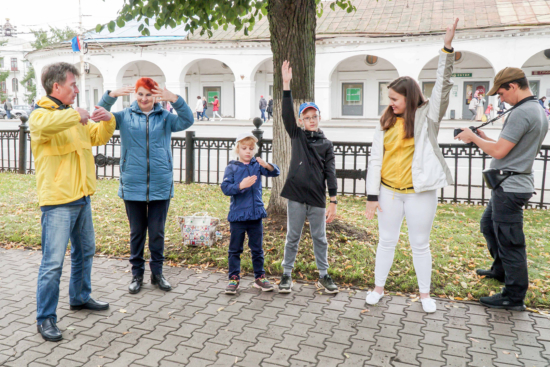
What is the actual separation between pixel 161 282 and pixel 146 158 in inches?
47.7

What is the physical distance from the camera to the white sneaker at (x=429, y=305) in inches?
162

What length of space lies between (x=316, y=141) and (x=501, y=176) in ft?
5.43

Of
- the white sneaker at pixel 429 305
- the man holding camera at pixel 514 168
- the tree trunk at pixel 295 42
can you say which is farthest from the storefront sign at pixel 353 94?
the white sneaker at pixel 429 305

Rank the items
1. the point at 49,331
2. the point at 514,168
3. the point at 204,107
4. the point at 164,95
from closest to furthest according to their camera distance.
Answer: the point at 49,331 → the point at 514,168 → the point at 164,95 → the point at 204,107

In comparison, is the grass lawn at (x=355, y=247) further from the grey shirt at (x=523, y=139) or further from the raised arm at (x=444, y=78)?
the raised arm at (x=444, y=78)

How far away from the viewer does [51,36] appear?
194 feet

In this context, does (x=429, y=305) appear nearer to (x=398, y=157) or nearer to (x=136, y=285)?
(x=398, y=157)

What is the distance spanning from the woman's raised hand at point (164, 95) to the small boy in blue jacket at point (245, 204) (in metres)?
0.69

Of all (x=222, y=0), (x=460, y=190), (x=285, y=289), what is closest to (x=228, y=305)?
(x=285, y=289)

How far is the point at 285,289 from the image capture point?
4.54 m

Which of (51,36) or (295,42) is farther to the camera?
(51,36)

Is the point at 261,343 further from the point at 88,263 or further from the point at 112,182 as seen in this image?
the point at 112,182

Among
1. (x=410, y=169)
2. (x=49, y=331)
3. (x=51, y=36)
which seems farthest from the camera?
(x=51, y=36)

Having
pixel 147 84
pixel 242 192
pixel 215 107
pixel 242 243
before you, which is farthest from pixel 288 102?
pixel 215 107
